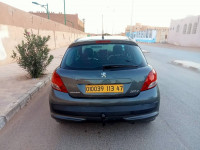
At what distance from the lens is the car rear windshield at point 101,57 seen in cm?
246

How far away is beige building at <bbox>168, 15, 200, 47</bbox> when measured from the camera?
100.0 feet

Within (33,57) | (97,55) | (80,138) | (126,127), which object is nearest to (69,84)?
(97,55)

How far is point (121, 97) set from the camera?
2279mm

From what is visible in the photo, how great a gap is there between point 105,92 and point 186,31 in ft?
127

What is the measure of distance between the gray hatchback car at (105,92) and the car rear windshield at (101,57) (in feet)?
0.05

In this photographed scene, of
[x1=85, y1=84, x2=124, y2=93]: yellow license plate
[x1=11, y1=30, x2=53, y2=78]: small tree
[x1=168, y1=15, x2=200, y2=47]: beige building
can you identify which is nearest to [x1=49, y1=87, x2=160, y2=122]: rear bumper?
[x1=85, y1=84, x2=124, y2=93]: yellow license plate

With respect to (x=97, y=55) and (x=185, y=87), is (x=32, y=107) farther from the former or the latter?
(x=185, y=87)

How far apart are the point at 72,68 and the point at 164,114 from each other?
86.4 inches

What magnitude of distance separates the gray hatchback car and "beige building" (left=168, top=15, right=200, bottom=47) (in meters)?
33.3

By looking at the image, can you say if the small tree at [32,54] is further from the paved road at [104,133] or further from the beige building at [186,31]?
the beige building at [186,31]

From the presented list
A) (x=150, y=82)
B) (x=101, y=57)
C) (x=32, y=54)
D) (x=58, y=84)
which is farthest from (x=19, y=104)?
(x=150, y=82)

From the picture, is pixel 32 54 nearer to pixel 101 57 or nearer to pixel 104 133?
pixel 101 57

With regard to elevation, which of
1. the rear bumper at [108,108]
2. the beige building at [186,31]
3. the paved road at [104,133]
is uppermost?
the beige building at [186,31]

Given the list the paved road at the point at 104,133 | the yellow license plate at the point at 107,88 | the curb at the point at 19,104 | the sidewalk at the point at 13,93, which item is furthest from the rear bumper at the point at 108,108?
the sidewalk at the point at 13,93
